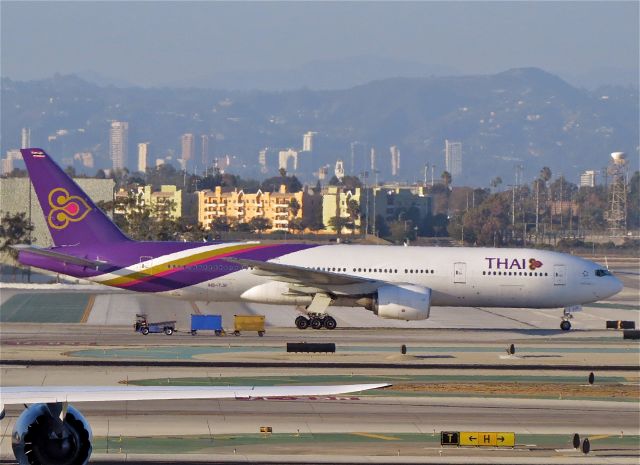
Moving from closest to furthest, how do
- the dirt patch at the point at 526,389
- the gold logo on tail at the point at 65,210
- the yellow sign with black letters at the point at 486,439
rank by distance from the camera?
the yellow sign with black letters at the point at 486,439, the dirt patch at the point at 526,389, the gold logo on tail at the point at 65,210

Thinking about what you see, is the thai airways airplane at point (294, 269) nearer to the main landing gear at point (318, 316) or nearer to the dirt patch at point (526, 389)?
the main landing gear at point (318, 316)

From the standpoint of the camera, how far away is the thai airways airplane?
5975 cm

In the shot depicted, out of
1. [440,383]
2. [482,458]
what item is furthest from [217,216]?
[482,458]

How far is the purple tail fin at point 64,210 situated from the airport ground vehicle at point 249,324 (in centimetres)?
739

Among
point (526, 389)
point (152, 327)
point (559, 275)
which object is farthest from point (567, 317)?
point (526, 389)

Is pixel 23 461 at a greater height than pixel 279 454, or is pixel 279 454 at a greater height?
pixel 23 461

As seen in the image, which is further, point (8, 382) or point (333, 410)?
point (8, 382)

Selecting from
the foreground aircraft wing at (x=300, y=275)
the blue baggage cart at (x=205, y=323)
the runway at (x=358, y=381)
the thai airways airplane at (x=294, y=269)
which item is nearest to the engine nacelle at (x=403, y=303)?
the thai airways airplane at (x=294, y=269)

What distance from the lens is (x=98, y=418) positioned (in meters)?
35.7

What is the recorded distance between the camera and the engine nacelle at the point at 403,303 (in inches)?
2302

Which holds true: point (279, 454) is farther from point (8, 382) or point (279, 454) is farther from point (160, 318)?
point (160, 318)

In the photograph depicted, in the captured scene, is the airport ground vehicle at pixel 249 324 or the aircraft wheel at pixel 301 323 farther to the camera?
the aircraft wheel at pixel 301 323

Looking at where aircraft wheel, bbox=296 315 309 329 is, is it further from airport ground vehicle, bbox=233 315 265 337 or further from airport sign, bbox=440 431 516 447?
airport sign, bbox=440 431 516 447

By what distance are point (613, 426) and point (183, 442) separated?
12.5 m
